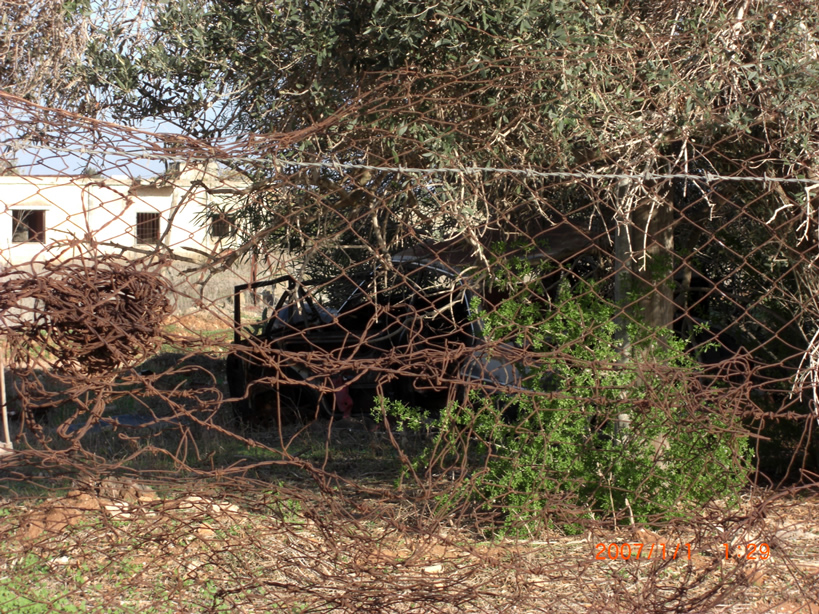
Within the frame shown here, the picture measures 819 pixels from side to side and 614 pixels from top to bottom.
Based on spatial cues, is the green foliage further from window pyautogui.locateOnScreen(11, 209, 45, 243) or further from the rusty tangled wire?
window pyautogui.locateOnScreen(11, 209, 45, 243)

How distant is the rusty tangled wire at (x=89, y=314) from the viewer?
192 cm

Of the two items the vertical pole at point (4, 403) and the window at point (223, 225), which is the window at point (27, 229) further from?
the window at point (223, 225)

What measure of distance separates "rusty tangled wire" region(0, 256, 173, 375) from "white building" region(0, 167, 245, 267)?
8 cm

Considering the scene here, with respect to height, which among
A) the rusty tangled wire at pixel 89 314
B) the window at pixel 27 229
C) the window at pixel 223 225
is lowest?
the rusty tangled wire at pixel 89 314

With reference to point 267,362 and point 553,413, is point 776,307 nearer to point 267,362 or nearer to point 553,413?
point 553,413

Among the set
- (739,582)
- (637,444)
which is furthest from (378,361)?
(637,444)

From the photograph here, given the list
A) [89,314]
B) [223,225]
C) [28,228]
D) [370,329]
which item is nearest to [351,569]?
[89,314]

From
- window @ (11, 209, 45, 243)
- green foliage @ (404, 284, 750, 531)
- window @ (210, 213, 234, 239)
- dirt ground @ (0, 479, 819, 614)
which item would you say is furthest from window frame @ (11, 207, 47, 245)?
green foliage @ (404, 284, 750, 531)

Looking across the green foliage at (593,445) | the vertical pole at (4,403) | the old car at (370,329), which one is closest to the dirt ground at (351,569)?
the green foliage at (593,445)

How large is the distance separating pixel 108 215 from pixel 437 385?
1037cm

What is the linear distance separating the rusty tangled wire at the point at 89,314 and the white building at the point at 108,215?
3.1 inches

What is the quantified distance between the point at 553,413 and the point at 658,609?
3.68 feet

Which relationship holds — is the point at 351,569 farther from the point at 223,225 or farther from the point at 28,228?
the point at 223,225

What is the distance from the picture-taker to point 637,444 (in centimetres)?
324
